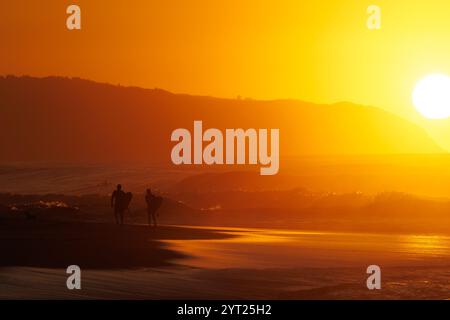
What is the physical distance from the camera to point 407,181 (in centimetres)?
8856

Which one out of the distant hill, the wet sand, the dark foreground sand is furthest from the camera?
the distant hill

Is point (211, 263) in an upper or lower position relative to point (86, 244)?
lower

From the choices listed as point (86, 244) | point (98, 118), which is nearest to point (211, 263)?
point (86, 244)

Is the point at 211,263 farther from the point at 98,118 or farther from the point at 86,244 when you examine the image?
the point at 98,118

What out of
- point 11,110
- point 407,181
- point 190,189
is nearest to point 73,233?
point 190,189

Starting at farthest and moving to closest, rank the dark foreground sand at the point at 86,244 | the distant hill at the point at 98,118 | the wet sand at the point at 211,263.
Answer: the distant hill at the point at 98,118, the dark foreground sand at the point at 86,244, the wet sand at the point at 211,263

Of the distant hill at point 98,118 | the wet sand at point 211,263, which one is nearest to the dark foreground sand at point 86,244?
the wet sand at point 211,263

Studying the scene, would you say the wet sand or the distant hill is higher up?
the distant hill

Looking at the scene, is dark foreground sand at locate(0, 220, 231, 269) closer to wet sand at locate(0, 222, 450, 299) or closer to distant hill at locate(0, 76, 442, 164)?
wet sand at locate(0, 222, 450, 299)

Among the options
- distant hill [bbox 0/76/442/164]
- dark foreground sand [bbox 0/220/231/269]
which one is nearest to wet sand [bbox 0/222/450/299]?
dark foreground sand [bbox 0/220/231/269]

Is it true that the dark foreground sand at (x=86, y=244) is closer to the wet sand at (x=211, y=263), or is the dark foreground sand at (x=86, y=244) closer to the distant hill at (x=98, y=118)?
the wet sand at (x=211, y=263)

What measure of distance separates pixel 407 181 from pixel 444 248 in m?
65.2

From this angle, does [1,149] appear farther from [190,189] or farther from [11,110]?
[190,189]

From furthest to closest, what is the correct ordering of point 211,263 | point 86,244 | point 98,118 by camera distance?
point 98,118 → point 86,244 → point 211,263
